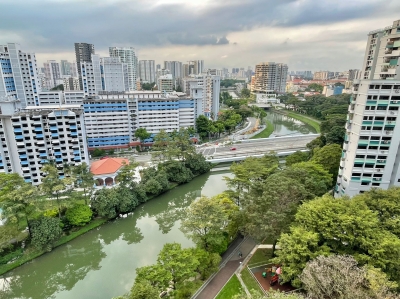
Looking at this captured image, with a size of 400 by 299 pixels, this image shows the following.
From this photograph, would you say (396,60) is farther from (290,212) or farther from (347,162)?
(290,212)

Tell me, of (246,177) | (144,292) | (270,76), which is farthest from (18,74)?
(270,76)

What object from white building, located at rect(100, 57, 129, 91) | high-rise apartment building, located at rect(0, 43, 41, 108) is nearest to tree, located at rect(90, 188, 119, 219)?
high-rise apartment building, located at rect(0, 43, 41, 108)

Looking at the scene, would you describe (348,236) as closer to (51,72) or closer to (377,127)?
(377,127)

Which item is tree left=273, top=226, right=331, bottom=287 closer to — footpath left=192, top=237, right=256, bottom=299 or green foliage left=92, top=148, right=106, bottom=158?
footpath left=192, top=237, right=256, bottom=299

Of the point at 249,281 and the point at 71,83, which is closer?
the point at 249,281

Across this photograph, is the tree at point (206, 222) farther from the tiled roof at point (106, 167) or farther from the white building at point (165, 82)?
the white building at point (165, 82)

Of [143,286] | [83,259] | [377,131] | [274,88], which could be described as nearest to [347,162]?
[377,131]

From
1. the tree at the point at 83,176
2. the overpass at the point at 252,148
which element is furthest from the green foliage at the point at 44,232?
the overpass at the point at 252,148
